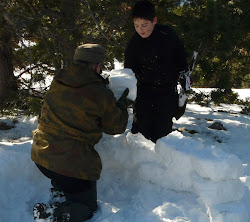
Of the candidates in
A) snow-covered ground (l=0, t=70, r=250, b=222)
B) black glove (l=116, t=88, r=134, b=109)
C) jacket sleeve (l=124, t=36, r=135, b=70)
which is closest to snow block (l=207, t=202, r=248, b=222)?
snow-covered ground (l=0, t=70, r=250, b=222)

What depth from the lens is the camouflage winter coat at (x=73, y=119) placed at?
182 cm

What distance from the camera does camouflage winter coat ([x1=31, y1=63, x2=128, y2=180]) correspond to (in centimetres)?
182

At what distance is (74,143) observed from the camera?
1.86 m

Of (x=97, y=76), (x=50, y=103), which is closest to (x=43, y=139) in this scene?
(x=50, y=103)

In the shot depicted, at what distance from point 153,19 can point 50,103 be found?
4.39ft

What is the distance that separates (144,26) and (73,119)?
4.05 feet

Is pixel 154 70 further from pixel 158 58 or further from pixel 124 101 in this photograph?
pixel 124 101

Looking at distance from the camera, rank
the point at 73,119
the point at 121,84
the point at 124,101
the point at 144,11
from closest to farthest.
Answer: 1. the point at 73,119
2. the point at 124,101
3. the point at 121,84
4. the point at 144,11

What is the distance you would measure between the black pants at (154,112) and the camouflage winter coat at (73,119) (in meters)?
1.03

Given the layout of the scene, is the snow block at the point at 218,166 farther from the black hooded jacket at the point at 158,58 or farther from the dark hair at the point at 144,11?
the dark hair at the point at 144,11

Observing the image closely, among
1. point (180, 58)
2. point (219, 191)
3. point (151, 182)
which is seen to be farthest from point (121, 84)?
point (219, 191)

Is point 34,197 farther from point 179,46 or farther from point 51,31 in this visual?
point 51,31

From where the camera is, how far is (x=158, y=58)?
2.75 m

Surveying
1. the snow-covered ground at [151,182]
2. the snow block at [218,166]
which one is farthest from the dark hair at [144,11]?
the snow block at [218,166]
